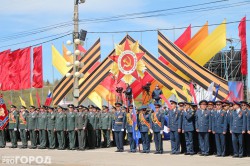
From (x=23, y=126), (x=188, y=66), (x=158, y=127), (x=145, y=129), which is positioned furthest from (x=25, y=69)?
(x=158, y=127)

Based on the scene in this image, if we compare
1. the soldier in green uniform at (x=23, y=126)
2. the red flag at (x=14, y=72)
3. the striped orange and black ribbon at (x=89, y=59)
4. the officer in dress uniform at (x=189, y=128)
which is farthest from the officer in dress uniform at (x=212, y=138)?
the red flag at (x=14, y=72)

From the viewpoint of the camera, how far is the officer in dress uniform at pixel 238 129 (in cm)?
1309

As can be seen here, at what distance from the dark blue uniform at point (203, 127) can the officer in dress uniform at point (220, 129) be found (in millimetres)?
199

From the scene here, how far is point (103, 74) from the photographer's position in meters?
21.9

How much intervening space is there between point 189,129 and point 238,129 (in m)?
1.69

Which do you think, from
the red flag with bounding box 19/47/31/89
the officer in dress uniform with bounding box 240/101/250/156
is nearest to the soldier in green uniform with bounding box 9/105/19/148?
the red flag with bounding box 19/47/31/89

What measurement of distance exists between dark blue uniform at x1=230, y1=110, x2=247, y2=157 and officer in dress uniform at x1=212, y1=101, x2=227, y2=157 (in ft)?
1.00

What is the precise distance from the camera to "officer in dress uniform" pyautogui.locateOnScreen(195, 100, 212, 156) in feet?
45.4

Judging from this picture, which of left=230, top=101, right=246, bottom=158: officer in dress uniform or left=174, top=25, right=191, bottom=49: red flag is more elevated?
left=174, top=25, right=191, bottom=49: red flag

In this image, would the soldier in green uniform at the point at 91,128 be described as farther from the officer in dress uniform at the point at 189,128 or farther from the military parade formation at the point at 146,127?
the officer in dress uniform at the point at 189,128

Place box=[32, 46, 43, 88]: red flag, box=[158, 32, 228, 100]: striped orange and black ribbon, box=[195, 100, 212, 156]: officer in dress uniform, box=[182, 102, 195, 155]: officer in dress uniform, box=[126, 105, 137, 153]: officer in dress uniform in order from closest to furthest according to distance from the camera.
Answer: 1. box=[195, 100, 212, 156]: officer in dress uniform
2. box=[182, 102, 195, 155]: officer in dress uniform
3. box=[126, 105, 137, 153]: officer in dress uniform
4. box=[158, 32, 228, 100]: striped orange and black ribbon
5. box=[32, 46, 43, 88]: red flag

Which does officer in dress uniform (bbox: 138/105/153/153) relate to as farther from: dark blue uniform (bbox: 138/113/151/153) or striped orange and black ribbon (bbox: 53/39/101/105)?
striped orange and black ribbon (bbox: 53/39/101/105)

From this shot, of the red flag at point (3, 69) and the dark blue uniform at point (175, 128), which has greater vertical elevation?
the red flag at point (3, 69)

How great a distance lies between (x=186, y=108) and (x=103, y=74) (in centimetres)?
806
